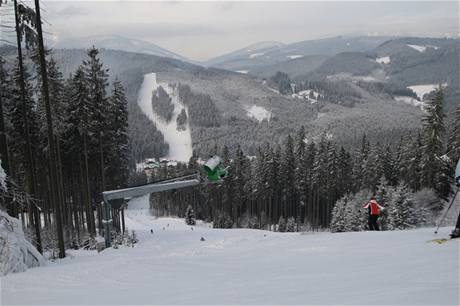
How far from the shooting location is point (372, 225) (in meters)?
15.7

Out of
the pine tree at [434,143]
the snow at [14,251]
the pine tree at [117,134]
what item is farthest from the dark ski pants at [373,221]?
the pine tree at [434,143]

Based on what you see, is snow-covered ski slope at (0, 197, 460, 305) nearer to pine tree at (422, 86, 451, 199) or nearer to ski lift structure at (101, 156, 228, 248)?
ski lift structure at (101, 156, 228, 248)

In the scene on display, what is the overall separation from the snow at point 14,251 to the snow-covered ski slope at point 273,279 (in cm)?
63

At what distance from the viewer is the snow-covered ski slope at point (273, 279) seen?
5.41 meters

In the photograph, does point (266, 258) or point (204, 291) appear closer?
point (204, 291)

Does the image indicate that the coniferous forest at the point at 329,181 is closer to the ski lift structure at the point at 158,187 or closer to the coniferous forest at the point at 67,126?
the coniferous forest at the point at 67,126

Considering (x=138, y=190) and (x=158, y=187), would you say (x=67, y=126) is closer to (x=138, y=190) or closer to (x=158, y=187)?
(x=138, y=190)

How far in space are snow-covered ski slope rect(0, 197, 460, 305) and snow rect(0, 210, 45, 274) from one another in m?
0.63

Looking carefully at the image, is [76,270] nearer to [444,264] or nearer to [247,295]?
[247,295]

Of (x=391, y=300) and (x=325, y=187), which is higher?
(x=391, y=300)

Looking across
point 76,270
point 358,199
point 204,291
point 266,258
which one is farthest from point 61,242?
point 358,199

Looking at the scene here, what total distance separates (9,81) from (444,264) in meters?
27.0

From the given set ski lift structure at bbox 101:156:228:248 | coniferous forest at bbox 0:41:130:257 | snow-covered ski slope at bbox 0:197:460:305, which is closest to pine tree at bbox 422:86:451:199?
ski lift structure at bbox 101:156:228:248

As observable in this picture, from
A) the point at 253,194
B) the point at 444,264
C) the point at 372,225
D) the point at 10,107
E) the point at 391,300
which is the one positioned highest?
the point at 10,107
